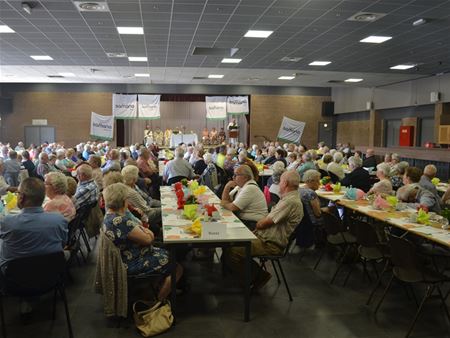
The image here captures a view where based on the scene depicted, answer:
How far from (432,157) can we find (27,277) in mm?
12006

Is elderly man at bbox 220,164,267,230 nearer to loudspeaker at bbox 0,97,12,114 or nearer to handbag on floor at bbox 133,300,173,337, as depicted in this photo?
handbag on floor at bbox 133,300,173,337

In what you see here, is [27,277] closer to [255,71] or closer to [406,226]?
[406,226]

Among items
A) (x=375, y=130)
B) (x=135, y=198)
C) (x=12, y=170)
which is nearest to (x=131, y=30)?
(x=12, y=170)

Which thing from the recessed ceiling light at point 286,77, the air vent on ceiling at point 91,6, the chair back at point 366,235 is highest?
the recessed ceiling light at point 286,77

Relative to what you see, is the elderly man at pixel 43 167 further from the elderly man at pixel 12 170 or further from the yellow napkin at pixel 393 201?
the yellow napkin at pixel 393 201

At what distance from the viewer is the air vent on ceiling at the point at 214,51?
37.7ft

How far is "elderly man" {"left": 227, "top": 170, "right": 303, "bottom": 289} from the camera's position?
14.1 feet

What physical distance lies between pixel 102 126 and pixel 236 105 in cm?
590

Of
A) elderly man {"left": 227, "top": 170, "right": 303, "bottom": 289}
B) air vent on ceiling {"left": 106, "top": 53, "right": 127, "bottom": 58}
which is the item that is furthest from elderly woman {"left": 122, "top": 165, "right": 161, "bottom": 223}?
air vent on ceiling {"left": 106, "top": 53, "right": 127, "bottom": 58}

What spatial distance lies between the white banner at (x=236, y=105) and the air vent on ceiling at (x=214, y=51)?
20.7ft

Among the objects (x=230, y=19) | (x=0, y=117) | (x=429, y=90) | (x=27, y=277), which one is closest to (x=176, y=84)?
(x=0, y=117)

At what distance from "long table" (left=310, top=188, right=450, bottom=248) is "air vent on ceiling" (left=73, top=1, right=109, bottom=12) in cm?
489

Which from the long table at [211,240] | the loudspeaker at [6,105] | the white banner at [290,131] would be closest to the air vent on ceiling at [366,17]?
the long table at [211,240]

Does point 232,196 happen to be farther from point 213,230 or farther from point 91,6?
point 91,6
